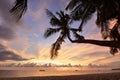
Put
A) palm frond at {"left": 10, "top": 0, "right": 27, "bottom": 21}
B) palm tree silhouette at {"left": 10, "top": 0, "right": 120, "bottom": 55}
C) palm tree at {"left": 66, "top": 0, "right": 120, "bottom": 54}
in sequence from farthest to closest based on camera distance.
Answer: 1. palm tree at {"left": 66, "top": 0, "right": 120, "bottom": 54}
2. palm tree silhouette at {"left": 10, "top": 0, "right": 120, "bottom": 55}
3. palm frond at {"left": 10, "top": 0, "right": 27, "bottom": 21}

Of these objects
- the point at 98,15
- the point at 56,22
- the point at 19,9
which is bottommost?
the point at 19,9

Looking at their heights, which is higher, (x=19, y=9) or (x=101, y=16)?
(x=101, y=16)

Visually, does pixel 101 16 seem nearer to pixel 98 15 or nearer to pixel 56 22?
pixel 98 15

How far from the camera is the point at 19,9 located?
21.1 ft

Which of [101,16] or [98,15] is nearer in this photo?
[101,16]

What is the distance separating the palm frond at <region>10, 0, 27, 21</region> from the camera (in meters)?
6.38

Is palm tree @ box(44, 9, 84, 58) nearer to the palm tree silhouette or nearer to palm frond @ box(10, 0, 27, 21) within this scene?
the palm tree silhouette

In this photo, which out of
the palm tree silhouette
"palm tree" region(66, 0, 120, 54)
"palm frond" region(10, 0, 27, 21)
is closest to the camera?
"palm frond" region(10, 0, 27, 21)

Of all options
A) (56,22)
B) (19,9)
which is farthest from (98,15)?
(19,9)

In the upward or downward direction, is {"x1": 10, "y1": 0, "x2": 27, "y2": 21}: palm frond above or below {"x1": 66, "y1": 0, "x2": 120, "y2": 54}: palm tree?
below

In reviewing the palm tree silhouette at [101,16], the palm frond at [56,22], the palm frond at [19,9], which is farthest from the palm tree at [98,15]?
the palm frond at [19,9]

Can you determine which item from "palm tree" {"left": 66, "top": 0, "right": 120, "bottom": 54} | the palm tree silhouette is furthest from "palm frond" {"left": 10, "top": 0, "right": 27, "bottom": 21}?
"palm tree" {"left": 66, "top": 0, "right": 120, "bottom": 54}

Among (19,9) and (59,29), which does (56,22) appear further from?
(19,9)

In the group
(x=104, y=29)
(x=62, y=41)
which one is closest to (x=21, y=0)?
(x=62, y=41)
